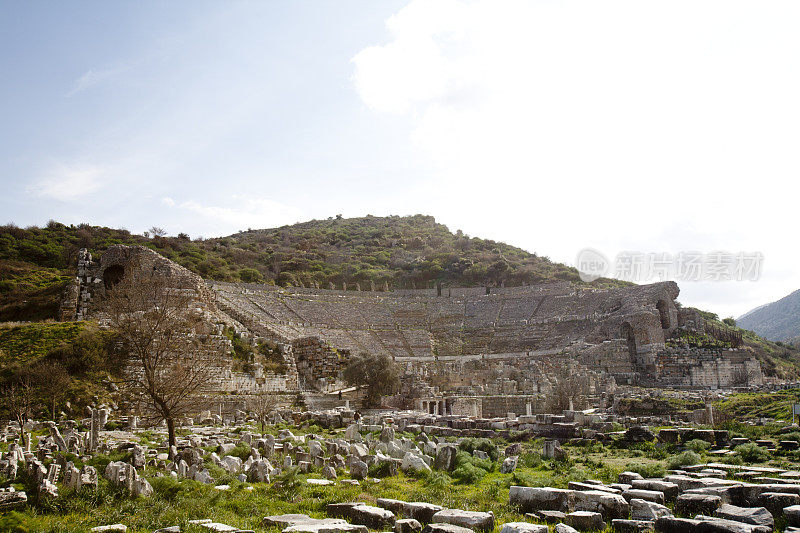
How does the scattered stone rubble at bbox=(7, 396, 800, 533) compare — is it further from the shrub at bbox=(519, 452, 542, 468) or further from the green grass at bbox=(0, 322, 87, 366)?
the green grass at bbox=(0, 322, 87, 366)

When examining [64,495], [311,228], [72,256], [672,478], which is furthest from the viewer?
[311,228]

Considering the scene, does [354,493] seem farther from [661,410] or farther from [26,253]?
[26,253]

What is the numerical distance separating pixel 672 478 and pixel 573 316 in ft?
121

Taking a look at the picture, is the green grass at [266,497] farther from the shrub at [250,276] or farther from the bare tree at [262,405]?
the shrub at [250,276]

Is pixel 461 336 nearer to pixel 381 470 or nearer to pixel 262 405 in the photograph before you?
pixel 262 405

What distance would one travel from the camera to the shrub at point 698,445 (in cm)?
1234

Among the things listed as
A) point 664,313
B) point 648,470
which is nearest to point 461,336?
point 664,313

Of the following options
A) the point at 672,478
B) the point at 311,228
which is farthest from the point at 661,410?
the point at 311,228

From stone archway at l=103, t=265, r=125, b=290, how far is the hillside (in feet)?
8.31

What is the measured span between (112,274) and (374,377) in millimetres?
16332

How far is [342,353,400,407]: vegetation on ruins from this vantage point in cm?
2959

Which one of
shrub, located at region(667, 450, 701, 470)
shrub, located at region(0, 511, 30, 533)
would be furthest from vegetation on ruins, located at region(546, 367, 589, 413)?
shrub, located at region(0, 511, 30, 533)

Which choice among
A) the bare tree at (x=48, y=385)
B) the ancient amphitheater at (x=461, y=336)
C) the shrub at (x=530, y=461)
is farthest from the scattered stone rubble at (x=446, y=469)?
the ancient amphitheater at (x=461, y=336)

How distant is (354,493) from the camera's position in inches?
342
